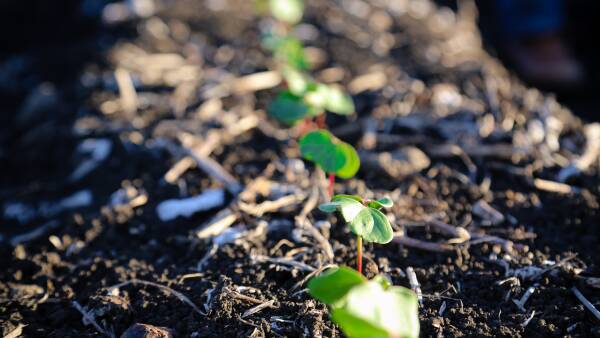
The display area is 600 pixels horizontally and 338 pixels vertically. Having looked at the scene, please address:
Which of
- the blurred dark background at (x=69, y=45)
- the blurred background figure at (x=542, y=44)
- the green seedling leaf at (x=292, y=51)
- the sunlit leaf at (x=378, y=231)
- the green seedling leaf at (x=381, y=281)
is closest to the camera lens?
the green seedling leaf at (x=381, y=281)

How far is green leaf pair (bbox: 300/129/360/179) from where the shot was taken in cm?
138

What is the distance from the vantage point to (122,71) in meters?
2.37

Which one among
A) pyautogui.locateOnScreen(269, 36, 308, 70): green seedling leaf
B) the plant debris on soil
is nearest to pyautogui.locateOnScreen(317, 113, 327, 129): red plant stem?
the plant debris on soil

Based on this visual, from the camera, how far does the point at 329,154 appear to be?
1391 mm

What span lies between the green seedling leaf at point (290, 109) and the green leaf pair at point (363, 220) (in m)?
0.61

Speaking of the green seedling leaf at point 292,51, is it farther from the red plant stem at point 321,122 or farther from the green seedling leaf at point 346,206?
the green seedling leaf at point 346,206

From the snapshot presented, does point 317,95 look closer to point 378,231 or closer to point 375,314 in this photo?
point 378,231

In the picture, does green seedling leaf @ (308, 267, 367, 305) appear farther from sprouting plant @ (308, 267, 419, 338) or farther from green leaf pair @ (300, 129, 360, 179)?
green leaf pair @ (300, 129, 360, 179)

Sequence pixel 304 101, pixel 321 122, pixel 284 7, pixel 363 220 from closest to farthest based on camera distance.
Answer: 1. pixel 363 220
2. pixel 304 101
3. pixel 321 122
4. pixel 284 7

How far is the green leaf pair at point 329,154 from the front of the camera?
1.38 m

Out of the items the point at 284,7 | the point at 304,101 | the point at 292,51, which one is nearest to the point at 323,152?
the point at 304,101

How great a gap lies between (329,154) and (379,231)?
35 centimetres

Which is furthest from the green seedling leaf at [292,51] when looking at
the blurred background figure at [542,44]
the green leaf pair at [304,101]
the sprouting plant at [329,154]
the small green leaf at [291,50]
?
the blurred background figure at [542,44]

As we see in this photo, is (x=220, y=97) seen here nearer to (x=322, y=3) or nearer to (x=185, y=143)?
(x=185, y=143)
